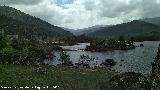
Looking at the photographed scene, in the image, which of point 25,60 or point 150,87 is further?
point 25,60

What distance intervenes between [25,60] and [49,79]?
6127cm

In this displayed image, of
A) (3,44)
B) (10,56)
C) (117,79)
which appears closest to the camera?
(117,79)

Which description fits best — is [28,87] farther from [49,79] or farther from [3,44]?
[3,44]

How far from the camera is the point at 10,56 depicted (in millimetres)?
146500

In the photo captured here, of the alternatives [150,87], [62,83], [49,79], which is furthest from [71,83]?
[150,87]

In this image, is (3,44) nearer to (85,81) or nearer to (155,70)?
(85,81)

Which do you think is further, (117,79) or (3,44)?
(3,44)

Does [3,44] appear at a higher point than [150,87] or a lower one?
higher

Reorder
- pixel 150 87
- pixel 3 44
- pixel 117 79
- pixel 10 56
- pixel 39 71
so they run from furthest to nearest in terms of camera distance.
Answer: pixel 3 44 → pixel 10 56 → pixel 39 71 → pixel 117 79 → pixel 150 87

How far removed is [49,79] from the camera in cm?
9456

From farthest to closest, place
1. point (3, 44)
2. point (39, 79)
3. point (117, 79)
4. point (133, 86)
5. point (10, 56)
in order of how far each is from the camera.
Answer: point (3, 44) < point (10, 56) < point (39, 79) < point (117, 79) < point (133, 86)

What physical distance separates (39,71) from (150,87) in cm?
4768

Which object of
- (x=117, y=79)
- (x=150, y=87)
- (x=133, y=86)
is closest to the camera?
(x=150, y=87)

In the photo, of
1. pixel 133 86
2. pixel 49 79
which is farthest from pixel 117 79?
pixel 49 79
